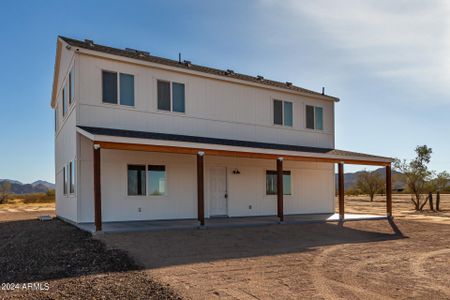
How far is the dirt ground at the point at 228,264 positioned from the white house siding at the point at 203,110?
413 centimetres

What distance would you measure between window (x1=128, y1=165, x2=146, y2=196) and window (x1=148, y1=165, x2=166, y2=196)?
0.27 meters

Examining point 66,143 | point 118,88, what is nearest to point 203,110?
point 118,88

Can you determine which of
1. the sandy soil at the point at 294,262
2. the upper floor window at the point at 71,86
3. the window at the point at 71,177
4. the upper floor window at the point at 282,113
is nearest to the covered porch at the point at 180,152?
the sandy soil at the point at 294,262

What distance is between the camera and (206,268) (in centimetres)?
791

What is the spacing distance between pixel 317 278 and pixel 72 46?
35.1 ft

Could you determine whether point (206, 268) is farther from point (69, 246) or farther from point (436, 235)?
point (436, 235)

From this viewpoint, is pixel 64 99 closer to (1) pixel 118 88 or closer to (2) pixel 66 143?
(2) pixel 66 143

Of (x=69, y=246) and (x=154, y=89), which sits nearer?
(x=69, y=246)

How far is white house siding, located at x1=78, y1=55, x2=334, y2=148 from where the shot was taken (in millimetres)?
13961

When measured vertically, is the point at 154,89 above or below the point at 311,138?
above

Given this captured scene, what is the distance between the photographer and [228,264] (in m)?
8.29

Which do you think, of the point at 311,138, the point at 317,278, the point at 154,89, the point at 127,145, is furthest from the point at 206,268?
the point at 311,138

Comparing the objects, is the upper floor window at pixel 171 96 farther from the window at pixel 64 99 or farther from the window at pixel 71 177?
→ the window at pixel 64 99

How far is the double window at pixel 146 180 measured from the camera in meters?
14.7
